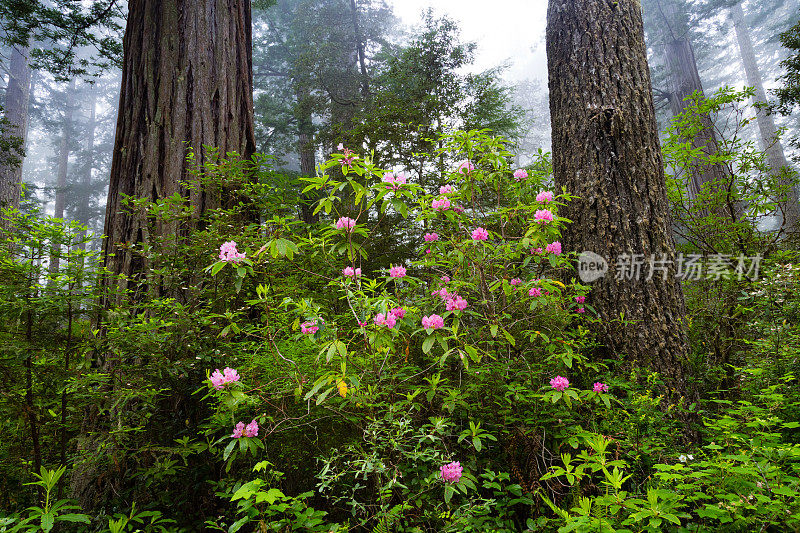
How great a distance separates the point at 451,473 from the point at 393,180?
1.21m

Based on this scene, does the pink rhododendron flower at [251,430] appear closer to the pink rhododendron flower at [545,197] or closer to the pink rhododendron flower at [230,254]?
the pink rhododendron flower at [230,254]

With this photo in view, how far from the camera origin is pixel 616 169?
266 centimetres

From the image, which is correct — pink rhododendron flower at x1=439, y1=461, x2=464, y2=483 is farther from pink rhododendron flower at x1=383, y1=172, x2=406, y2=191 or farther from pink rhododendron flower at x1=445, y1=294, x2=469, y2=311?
pink rhododendron flower at x1=383, y1=172, x2=406, y2=191

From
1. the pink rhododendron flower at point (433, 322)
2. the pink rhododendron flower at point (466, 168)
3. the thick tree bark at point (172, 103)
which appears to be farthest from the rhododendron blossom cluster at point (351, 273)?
the thick tree bark at point (172, 103)

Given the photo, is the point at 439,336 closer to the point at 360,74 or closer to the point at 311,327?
the point at 311,327

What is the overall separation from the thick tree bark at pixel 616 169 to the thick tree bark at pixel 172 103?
2452 millimetres

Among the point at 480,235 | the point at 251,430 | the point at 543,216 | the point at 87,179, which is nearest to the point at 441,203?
the point at 480,235

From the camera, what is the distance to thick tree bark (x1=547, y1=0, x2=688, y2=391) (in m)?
2.46

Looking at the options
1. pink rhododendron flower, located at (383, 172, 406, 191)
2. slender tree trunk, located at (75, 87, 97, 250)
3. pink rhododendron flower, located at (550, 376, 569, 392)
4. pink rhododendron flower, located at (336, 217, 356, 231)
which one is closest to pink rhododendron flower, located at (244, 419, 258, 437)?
pink rhododendron flower, located at (336, 217, 356, 231)

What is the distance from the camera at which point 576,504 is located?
60.9 inches

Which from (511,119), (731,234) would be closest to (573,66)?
(731,234)

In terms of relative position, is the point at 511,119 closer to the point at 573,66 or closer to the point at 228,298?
the point at 573,66

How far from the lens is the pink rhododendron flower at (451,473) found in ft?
4.90

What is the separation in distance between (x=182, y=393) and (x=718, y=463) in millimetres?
2165
